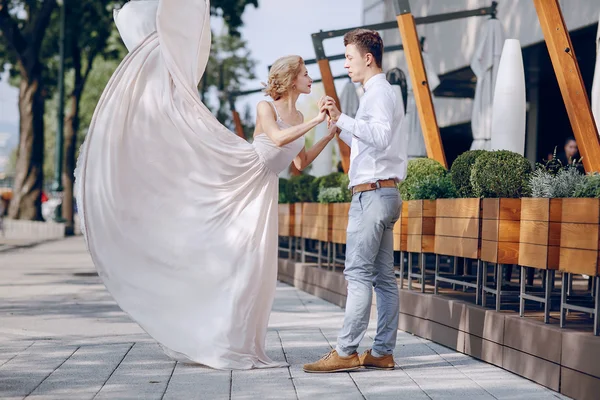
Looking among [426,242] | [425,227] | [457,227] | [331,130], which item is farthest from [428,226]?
[331,130]

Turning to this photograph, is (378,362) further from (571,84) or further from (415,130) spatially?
(415,130)

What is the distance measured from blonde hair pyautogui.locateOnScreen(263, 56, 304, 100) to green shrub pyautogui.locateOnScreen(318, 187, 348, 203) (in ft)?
17.7

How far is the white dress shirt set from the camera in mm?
6402

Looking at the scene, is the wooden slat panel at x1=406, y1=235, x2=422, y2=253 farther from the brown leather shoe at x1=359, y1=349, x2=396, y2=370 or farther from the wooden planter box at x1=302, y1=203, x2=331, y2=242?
the wooden planter box at x1=302, y1=203, x2=331, y2=242

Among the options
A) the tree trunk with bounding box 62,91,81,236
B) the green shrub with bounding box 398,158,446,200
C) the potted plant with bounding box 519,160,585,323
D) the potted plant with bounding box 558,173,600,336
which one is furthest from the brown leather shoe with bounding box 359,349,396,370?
the tree trunk with bounding box 62,91,81,236

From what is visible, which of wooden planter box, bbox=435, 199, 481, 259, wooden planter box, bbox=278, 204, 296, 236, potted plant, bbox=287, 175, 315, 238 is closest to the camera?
wooden planter box, bbox=435, 199, 481, 259

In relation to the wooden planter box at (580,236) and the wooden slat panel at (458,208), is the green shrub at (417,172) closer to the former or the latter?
the wooden slat panel at (458,208)

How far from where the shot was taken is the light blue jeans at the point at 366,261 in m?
6.59

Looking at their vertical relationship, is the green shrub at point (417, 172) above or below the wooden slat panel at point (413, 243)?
above

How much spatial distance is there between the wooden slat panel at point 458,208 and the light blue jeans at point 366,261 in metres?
0.98

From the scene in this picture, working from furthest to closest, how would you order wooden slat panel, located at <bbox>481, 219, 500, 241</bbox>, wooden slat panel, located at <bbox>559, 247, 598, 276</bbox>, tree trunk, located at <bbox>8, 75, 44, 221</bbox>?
tree trunk, located at <bbox>8, 75, 44, 221</bbox> → wooden slat panel, located at <bbox>481, 219, 500, 241</bbox> → wooden slat panel, located at <bbox>559, 247, 598, 276</bbox>

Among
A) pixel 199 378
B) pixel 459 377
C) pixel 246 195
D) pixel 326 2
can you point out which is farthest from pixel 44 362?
pixel 326 2

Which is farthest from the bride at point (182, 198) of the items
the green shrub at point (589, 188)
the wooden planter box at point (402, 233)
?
the wooden planter box at point (402, 233)

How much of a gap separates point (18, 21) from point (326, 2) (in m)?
9.79
